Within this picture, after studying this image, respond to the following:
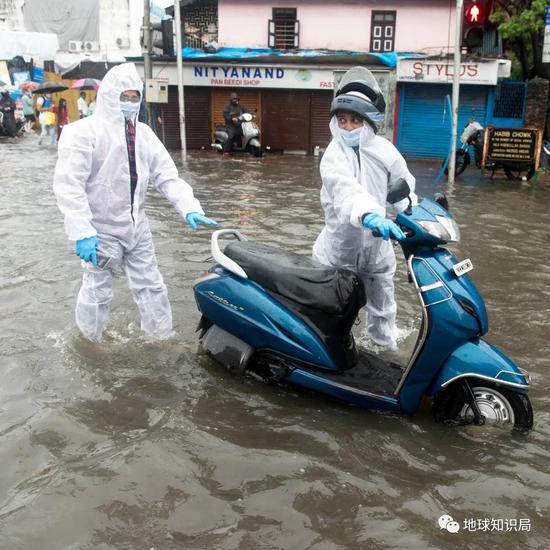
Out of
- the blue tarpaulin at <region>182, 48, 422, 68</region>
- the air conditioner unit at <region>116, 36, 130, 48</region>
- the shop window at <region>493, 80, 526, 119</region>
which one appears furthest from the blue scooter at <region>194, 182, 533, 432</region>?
the air conditioner unit at <region>116, 36, 130, 48</region>

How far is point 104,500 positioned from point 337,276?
160cm

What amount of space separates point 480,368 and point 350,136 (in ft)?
4.71

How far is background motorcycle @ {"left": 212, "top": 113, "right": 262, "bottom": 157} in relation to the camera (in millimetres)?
17281

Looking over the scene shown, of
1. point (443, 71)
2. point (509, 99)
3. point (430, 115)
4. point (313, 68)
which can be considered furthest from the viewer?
point (313, 68)

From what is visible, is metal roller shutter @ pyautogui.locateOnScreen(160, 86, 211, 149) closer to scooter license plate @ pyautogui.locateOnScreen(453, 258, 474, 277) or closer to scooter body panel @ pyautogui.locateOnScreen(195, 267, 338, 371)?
scooter body panel @ pyautogui.locateOnScreen(195, 267, 338, 371)

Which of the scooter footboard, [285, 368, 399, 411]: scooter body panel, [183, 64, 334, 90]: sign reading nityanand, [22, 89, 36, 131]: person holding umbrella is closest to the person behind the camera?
the scooter footboard

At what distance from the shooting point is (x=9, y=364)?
3.98 metres

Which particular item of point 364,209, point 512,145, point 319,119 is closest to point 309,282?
point 364,209

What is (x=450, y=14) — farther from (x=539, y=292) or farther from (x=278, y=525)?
(x=278, y=525)

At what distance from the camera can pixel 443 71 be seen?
53.8 ft

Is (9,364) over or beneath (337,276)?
beneath

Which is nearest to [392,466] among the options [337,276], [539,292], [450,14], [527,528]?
[527,528]

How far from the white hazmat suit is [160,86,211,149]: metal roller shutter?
1628 cm

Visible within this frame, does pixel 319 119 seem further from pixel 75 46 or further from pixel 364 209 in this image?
pixel 75 46
